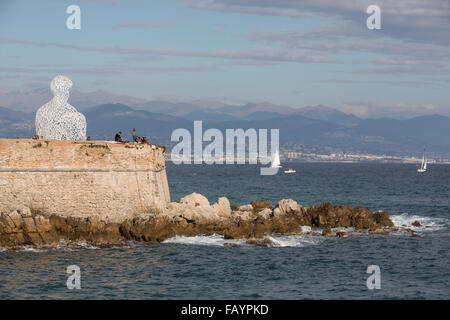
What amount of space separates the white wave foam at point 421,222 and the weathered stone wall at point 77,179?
17388 millimetres

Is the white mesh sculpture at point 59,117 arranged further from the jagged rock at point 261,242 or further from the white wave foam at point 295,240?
the white wave foam at point 295,240

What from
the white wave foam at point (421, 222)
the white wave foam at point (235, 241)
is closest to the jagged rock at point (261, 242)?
Answer: the white wave foam at point (235, 241)

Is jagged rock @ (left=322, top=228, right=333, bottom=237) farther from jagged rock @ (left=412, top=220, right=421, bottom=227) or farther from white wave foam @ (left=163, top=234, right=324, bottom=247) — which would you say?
jagged rock @ (left=412, top=220, right=421, bottom=227)

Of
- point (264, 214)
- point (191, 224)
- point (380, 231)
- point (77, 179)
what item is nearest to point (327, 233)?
point (380, 231)

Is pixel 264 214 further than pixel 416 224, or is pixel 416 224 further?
pixel 416 224

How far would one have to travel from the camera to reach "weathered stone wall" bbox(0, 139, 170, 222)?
35250 mm

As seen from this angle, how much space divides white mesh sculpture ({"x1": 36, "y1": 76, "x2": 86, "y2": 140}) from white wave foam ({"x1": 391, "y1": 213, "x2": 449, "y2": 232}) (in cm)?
2231

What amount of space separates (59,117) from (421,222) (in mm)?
25881

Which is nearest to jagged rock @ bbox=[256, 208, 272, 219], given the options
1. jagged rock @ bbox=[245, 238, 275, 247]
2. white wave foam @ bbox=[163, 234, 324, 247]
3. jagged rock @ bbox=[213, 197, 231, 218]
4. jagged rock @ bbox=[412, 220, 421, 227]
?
jagged rock @ bbox=[213, 197, 231, 218]

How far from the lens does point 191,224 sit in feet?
124

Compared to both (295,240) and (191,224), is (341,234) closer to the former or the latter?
(295,240)
